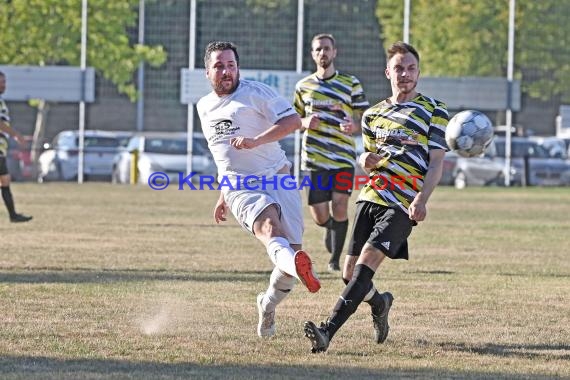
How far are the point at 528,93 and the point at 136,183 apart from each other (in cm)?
1181

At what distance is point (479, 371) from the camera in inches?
311

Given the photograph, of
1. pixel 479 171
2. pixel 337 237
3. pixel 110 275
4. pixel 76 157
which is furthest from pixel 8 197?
pixel 479 171

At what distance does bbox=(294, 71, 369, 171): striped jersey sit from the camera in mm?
14125

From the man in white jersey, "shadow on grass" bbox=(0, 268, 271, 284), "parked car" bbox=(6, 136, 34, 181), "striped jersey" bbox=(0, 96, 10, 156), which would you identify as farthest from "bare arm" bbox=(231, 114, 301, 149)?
"parked car" bbox=(6, 136, 34, 181)

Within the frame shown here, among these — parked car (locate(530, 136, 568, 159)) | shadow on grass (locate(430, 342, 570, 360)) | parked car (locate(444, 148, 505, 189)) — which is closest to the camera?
shadow on grass (locate(430, 342, 570, 360))

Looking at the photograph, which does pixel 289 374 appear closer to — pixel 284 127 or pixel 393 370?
pixel 393 370

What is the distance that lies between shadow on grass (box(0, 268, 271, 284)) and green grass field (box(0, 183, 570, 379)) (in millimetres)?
20

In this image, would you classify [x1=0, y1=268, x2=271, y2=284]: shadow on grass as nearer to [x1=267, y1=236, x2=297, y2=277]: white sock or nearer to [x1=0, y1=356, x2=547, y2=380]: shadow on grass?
[x1=267, y1=236, x2=297, y2=277]: white sock

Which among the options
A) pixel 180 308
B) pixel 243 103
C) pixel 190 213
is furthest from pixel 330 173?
pixel 190 213

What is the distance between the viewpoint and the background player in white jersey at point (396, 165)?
28.5 feet

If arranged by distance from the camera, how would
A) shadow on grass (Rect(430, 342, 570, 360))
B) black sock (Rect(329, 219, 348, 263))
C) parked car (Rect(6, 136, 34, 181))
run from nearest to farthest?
shadow on grass (Rect(430, 342, 570, 360))
black sock (Rect(329, 219, 348, 263))
parked car (Rect(6, 136, 34, 181))

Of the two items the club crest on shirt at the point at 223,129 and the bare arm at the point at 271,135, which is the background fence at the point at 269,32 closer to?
the club crest on shirt at the point at 223,129

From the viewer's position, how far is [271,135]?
28.9 ft

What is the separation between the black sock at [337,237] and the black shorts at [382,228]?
5.28 m
